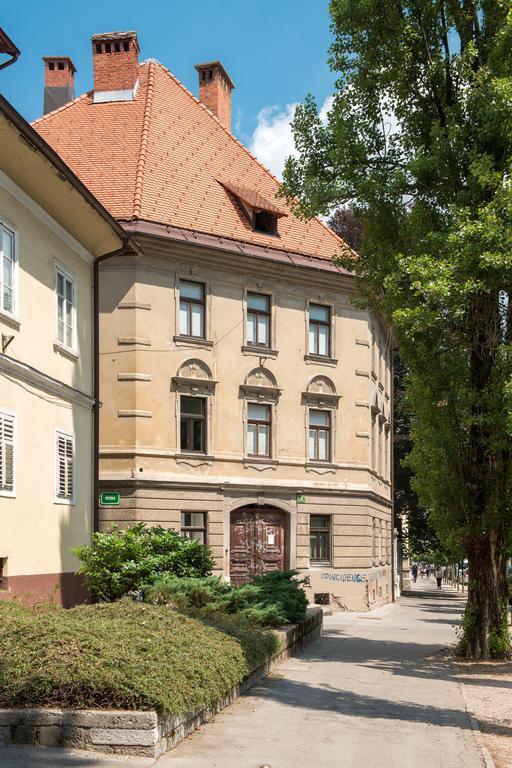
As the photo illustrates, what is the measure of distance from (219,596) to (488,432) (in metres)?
5.33

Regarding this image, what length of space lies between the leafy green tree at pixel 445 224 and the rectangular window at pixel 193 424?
10.9 meters

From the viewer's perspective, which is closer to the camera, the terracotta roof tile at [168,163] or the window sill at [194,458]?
the window sill at [194,458]

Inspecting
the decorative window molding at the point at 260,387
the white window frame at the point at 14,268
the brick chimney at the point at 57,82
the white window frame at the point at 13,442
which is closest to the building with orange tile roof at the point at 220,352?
the decorative window molding at the point at 260,387

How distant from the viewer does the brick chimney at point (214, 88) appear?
37.3 m

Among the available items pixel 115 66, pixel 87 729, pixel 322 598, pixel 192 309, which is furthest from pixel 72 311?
pixel 115 66

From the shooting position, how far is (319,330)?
1267 inches

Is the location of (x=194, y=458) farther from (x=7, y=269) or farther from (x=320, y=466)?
(x=7, y=269)

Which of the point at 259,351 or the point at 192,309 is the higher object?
the point at 192,309

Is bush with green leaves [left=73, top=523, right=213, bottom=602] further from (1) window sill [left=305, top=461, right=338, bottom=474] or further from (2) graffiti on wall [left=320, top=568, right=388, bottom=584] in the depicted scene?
(2) graffiti on wall [left=320, top=568, right=388, bottom=584]

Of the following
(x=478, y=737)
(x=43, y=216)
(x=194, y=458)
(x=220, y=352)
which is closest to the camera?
(x=478, y=737)

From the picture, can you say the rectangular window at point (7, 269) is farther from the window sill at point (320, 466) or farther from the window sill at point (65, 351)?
the window sill at point (320, 466)

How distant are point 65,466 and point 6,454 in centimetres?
307

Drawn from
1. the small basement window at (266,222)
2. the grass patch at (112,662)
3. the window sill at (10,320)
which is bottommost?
the grass patch at (112,662)

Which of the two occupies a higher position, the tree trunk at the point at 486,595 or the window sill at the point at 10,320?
the window sill at the point at 10,320
